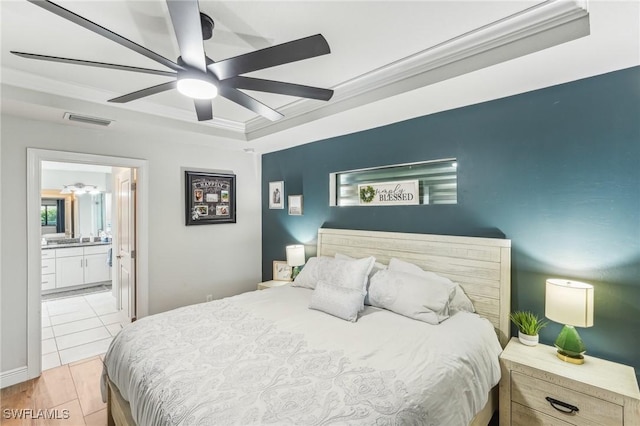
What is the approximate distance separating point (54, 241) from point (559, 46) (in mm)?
8142

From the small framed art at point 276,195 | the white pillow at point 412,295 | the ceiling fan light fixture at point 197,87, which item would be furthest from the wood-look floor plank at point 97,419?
the small framed art at point 276,195

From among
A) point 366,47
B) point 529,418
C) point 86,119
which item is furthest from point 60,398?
point 366,47

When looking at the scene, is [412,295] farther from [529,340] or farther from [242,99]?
[242,99]

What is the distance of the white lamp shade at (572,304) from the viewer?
5.82 ft

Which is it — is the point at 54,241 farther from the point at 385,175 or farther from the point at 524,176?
the point at 524,176

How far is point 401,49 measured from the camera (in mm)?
2041

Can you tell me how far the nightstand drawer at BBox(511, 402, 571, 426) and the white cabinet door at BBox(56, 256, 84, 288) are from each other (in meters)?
6.87

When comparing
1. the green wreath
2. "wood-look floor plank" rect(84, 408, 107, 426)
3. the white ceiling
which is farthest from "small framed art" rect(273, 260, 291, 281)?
"wood-look floor plank" rect(84, 408, 107, 426)

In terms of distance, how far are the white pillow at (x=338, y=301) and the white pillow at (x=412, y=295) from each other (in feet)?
0.71

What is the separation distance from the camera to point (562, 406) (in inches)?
68.1

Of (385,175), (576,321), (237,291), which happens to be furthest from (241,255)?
(576,321)

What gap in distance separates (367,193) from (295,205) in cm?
113

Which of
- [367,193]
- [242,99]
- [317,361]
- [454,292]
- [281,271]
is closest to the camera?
[317,361]

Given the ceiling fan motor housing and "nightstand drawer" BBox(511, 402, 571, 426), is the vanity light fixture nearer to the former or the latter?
the ceiling fan motor housing
